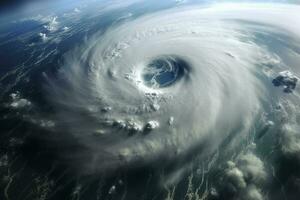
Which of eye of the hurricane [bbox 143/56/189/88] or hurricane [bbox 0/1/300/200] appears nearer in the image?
hurricane [bbox 0/1/300/200]

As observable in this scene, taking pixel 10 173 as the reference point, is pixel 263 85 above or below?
above

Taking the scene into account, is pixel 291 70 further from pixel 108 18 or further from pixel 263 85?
pixel 108 18

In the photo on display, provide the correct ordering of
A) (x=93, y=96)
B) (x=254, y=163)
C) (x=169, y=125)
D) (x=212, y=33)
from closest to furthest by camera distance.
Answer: (x=254, y=163) < (x=169, y=125) < (x=93, y=96) < (x=212, y=33)

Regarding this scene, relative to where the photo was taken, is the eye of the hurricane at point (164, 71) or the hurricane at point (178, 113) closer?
the hurricane at point (178, 113)

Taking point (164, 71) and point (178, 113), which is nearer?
point (178, 113)

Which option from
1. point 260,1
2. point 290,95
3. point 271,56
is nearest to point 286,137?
point 290,95
